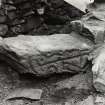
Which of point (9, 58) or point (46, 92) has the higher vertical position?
point (9, 58)

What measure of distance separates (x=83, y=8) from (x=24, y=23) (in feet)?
3.03

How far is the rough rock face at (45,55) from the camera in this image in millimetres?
2621

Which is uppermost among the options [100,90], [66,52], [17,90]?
[66,52]

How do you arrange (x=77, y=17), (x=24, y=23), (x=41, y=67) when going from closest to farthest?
(x=41, y=67)
(x=24, y=23)
(x=77, y=17)

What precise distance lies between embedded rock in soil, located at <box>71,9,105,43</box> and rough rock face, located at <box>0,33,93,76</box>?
0.09 meters

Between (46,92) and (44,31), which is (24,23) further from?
(46,92)

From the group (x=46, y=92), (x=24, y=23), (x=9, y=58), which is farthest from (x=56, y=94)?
(x=24, y=23)

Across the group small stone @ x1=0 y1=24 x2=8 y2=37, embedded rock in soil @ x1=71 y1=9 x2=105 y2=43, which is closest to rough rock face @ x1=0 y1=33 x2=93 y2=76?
embedded rock in soil @ x1=71 y1=9 x2=105 y2=43

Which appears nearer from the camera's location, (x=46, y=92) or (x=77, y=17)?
(x=46, y=92)

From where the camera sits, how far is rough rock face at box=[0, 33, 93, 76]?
2621mm

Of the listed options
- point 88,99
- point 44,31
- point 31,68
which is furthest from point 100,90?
point 44,31

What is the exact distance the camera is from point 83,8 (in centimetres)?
396

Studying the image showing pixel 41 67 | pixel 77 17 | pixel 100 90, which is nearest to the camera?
pixel 100 90

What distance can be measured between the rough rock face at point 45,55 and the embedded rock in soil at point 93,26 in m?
0.09
